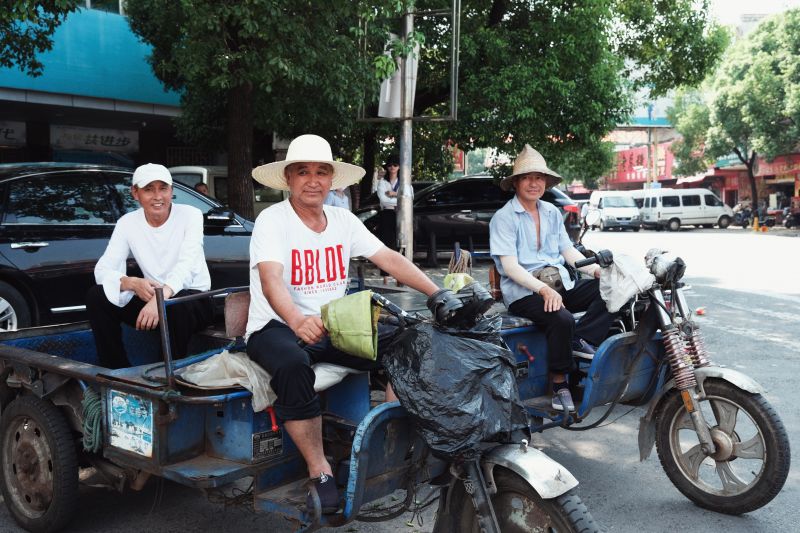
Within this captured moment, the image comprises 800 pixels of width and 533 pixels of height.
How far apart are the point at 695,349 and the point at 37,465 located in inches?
130

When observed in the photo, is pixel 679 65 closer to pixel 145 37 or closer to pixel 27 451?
pixel 145 37

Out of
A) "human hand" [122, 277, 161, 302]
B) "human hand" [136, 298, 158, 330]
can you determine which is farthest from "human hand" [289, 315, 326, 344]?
"human hand" [122, 277, 161, 302]

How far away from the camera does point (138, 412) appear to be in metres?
3.08

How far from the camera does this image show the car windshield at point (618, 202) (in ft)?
128

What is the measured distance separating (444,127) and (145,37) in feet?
19.6

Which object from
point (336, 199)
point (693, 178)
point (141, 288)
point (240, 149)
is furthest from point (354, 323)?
point (693, 178)

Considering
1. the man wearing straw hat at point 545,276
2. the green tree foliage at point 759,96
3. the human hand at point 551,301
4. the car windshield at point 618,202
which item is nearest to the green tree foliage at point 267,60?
the man wearing straw hat at point 545,276

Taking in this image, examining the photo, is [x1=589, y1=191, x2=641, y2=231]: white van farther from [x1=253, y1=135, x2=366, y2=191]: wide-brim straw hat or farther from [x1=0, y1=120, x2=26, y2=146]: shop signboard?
[x1=253, y1=135, x2=366, y2=191]: wide-brim straw hat

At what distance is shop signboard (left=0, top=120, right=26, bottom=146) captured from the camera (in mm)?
16547

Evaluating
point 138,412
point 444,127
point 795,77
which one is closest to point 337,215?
point 138,412

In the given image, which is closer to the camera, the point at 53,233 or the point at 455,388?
the point at 455,388

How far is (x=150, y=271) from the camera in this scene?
14.4ft

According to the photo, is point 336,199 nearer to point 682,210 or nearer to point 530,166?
point 530,166

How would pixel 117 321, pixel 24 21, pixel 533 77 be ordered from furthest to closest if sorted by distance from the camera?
pixel 533 77, pixel 24 21, pixel 117 321
